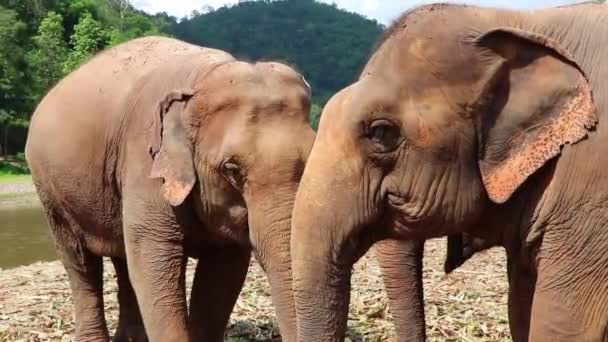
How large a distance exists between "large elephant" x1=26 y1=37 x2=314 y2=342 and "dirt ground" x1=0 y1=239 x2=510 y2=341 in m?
0.82

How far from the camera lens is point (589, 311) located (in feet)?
8.87

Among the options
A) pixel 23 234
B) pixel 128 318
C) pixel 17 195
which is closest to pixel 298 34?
pixel 17 195

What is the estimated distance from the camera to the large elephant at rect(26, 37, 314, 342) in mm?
3908

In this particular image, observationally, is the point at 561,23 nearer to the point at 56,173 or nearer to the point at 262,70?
the point at 262,70

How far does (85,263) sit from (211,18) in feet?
280

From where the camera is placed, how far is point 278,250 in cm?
381

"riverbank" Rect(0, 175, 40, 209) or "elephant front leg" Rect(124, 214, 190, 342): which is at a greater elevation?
"elephant front leg" Rect(124, 214, 190, 342)

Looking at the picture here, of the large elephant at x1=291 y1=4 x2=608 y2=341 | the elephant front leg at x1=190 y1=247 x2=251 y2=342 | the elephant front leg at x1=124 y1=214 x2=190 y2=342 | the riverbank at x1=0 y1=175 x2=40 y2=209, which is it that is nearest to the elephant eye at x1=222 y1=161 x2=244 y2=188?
the elephant front leg at x1=124 y1=214 x2=190 y2=342

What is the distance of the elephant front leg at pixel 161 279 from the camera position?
4336 mm

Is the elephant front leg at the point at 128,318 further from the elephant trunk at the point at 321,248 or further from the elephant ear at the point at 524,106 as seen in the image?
the elephant ear at the point at 524,106

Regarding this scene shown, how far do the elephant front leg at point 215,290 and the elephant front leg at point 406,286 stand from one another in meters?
0.89

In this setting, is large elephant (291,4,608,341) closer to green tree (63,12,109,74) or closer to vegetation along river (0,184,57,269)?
vegetation along river (0,184,57,269)

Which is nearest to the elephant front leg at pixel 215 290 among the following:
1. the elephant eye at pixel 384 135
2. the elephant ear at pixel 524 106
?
the elephant eye at pixel 384 135

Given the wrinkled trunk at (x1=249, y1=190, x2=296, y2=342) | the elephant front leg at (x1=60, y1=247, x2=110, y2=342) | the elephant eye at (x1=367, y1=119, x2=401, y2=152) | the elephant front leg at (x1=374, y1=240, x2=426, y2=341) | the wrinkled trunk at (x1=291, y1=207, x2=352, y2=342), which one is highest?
the elephant eye at (x1=367, y1=119, x2=401, y2=152)
